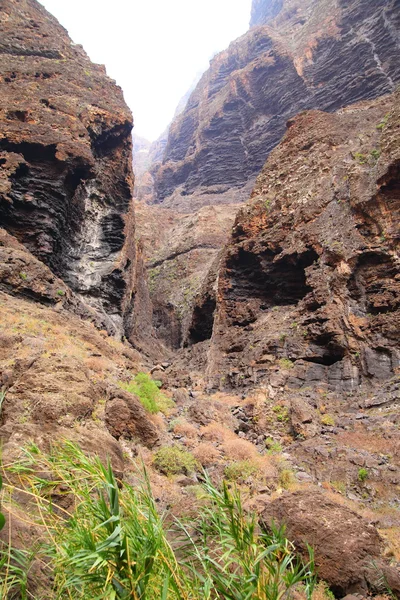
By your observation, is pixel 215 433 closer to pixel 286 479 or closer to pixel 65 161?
pixel 286 479

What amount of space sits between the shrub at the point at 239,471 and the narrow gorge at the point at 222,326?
3 centimetres

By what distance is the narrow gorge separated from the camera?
4637 mm

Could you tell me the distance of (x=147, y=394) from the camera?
10.4 m

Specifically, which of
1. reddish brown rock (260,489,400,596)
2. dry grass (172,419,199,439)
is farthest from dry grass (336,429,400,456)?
reddish brown rock (260,489,400,596)

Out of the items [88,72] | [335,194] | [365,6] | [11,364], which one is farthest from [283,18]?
[11,364]

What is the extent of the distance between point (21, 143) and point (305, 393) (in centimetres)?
1875

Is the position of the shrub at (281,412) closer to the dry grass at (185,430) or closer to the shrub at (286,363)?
the shrub at (286,363)

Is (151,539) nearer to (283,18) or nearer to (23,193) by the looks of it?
(23,193)

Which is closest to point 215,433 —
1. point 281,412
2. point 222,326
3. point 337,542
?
point 281,412

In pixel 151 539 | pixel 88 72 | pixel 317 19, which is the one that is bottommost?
pixel 151 539

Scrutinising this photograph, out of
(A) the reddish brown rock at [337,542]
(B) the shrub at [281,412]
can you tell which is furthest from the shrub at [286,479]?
(B) the shrub at [281,412]

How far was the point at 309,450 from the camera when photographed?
9227 mm

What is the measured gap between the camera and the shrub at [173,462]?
6594mm

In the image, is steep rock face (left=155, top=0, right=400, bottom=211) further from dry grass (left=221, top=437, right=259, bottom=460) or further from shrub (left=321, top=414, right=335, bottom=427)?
dry grass (left=221, top=437, right=259, bottom=460)
